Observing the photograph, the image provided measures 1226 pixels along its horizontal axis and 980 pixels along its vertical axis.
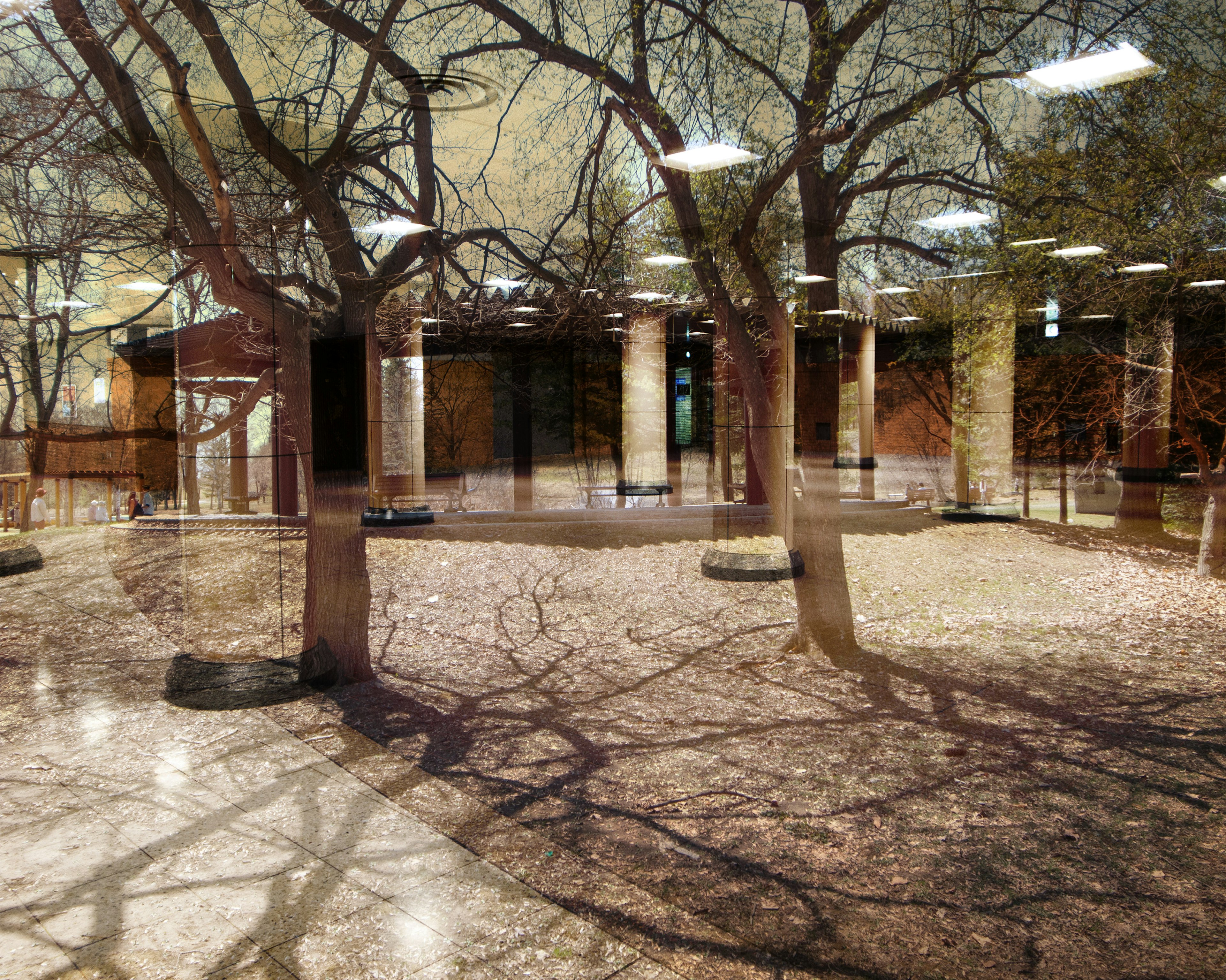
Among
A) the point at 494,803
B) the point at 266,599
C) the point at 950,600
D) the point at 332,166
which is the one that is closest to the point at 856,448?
the point at 950,600

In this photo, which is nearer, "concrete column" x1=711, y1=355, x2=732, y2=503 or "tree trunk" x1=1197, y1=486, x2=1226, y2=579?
"tree trunk" x1=1197, y1=486, x2=1226, y2=579

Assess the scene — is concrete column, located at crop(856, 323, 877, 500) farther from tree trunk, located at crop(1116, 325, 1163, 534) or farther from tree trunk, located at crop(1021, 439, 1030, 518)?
tree trunk, located at crop(1116, 325, 1163, 534)

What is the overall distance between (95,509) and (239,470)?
2.40 feet

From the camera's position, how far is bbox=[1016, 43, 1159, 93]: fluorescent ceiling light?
2156 mm

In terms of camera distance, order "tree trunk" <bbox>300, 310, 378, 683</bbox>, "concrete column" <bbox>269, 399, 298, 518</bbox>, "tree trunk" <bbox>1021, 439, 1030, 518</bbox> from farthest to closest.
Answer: "concrete column" <bbox>269, 399, 298, 518</bbox> < "tree trunk" <bbox>300, 310, 378, 683</bbox> < "tree trunk" <bbox>1021, 439, 1030, 518</bbox>

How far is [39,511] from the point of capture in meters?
3.15

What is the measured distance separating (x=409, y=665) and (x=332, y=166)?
75.3 inches

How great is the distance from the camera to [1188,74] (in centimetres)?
215

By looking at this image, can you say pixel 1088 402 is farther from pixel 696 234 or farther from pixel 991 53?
pixel 696 234

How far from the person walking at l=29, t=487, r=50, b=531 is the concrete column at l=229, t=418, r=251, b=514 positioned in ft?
2.44

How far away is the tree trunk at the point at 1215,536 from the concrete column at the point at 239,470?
342cm

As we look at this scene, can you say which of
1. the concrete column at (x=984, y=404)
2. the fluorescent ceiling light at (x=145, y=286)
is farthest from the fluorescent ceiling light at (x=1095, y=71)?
the fluorescent ceiling light at (x=145, y=286)

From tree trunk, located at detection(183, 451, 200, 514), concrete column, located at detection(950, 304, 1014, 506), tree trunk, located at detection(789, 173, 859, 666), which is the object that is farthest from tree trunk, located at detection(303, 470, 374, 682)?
concrete column, located at detection(950, 304, 1014, 506)

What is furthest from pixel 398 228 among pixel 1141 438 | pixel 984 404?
pixel 1141 438
